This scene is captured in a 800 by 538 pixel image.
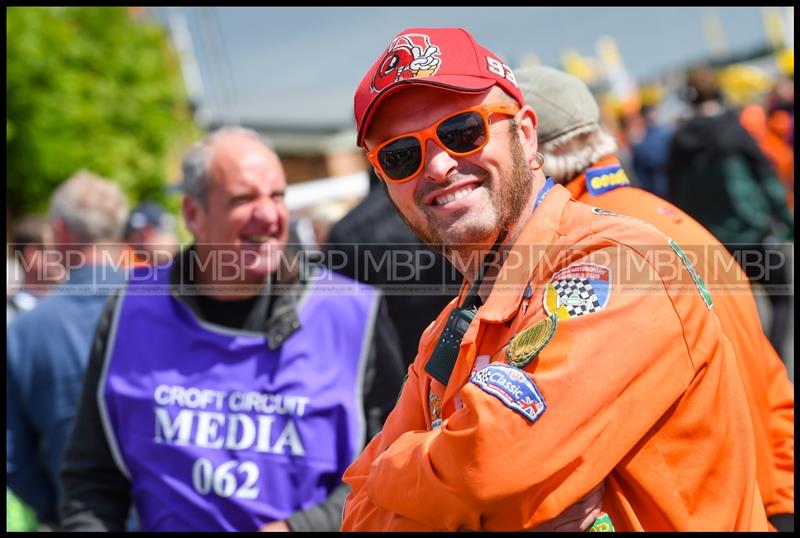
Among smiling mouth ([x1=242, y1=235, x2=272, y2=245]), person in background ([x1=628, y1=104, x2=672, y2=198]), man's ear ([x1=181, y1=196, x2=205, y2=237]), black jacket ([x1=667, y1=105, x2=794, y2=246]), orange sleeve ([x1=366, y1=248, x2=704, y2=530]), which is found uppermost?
person in background ([x1=628, y1=104, x2=672, y2=198])

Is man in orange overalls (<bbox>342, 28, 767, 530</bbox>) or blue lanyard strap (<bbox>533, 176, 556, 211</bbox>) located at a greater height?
blue lanyard strap (<bbox>533, 176, 556, 211</bbox>)

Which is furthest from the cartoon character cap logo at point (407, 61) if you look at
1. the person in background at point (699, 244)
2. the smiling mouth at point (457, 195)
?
the person in background at point (699, 244)

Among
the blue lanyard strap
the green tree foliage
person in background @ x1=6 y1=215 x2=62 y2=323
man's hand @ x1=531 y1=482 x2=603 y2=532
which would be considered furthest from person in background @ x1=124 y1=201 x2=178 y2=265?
the green tree foliage

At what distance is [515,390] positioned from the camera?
59.1 inches

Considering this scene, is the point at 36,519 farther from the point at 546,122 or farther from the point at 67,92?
the point at 67,92

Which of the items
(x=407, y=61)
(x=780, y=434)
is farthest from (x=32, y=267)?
(x=780, y=434)

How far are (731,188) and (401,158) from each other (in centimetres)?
453

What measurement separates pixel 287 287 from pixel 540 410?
6.09 ft

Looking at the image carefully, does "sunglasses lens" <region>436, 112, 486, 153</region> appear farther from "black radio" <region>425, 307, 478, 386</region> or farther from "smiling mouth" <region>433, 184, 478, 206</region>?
"black radio" <region>425, 307, 478, 386</region>

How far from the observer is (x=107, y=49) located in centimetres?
1881

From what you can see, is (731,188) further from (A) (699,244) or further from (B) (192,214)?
(B) (192,214)

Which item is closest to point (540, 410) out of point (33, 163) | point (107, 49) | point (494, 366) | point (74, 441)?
point (494, 366)

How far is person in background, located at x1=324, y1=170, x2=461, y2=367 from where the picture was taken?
348 centimetres

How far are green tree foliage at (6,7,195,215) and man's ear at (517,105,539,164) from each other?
1545cm
